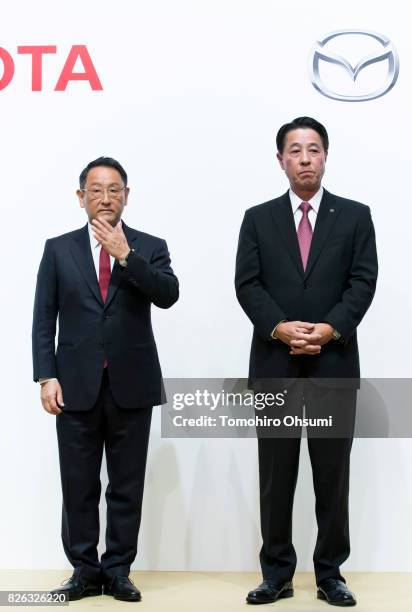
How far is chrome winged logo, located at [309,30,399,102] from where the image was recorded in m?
4.01

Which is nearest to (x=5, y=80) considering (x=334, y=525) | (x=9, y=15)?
(x=9, y=15)

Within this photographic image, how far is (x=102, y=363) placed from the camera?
333 centimetres

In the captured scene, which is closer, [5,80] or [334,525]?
[334,525]

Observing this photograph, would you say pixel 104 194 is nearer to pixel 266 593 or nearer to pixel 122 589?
pixel 122 589

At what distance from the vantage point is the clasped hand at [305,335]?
321 centimetres

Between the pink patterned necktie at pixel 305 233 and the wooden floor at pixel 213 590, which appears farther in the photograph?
the pink patterned necktie at pixel 305 233

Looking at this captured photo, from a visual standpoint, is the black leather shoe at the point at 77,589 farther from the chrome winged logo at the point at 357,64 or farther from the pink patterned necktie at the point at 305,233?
the chrome winged logo at the point at 357,64

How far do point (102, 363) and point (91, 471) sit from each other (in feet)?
1.31

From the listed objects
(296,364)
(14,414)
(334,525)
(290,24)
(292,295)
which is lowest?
(334,525)

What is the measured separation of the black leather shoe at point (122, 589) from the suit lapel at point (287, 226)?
49.1 inches

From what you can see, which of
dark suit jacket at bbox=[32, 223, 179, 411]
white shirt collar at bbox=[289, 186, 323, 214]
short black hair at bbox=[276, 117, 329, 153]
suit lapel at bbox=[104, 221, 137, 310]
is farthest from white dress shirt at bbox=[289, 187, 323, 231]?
suit lapel at bbox=[104, 221, 137, 310]

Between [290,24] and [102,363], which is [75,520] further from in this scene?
[290,24]

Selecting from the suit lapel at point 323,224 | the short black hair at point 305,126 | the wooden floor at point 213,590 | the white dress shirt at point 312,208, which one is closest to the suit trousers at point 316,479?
the wooden floor at point 213,590

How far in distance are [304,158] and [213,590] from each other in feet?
Answer: 5.40
